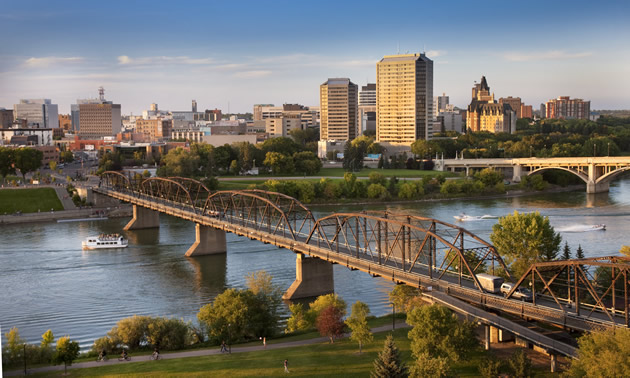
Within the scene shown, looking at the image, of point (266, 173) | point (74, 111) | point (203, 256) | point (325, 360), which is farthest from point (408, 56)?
point (74, 111)

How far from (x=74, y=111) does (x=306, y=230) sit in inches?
3713

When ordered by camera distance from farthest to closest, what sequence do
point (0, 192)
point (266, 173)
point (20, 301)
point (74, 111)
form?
point (74, 111), point (266, 173), point (0, 192), point (20, 301)

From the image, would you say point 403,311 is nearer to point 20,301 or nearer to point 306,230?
point 20,301

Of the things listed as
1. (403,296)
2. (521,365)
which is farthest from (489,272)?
(521,365)

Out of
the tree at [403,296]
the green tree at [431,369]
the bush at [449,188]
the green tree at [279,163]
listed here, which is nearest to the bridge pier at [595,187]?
the bush at [449,188]

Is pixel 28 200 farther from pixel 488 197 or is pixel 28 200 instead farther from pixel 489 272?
pixel 489 272

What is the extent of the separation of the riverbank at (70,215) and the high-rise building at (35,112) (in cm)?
3354

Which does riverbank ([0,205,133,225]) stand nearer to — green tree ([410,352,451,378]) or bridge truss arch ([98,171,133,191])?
bridge truss arch ([98,171,133,191])

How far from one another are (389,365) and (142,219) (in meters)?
21.7

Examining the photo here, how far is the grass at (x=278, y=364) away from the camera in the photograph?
34.2 feet

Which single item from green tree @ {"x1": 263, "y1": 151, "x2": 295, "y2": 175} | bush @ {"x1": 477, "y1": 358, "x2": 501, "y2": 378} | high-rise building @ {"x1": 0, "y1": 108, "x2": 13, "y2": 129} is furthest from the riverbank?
high-rise building @ {"x1": 0, "y1": 108, "x2": 13, "y2": 129}

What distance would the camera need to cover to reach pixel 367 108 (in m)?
96.1

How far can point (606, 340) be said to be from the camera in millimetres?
8516

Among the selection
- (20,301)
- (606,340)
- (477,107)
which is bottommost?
(20,301)
